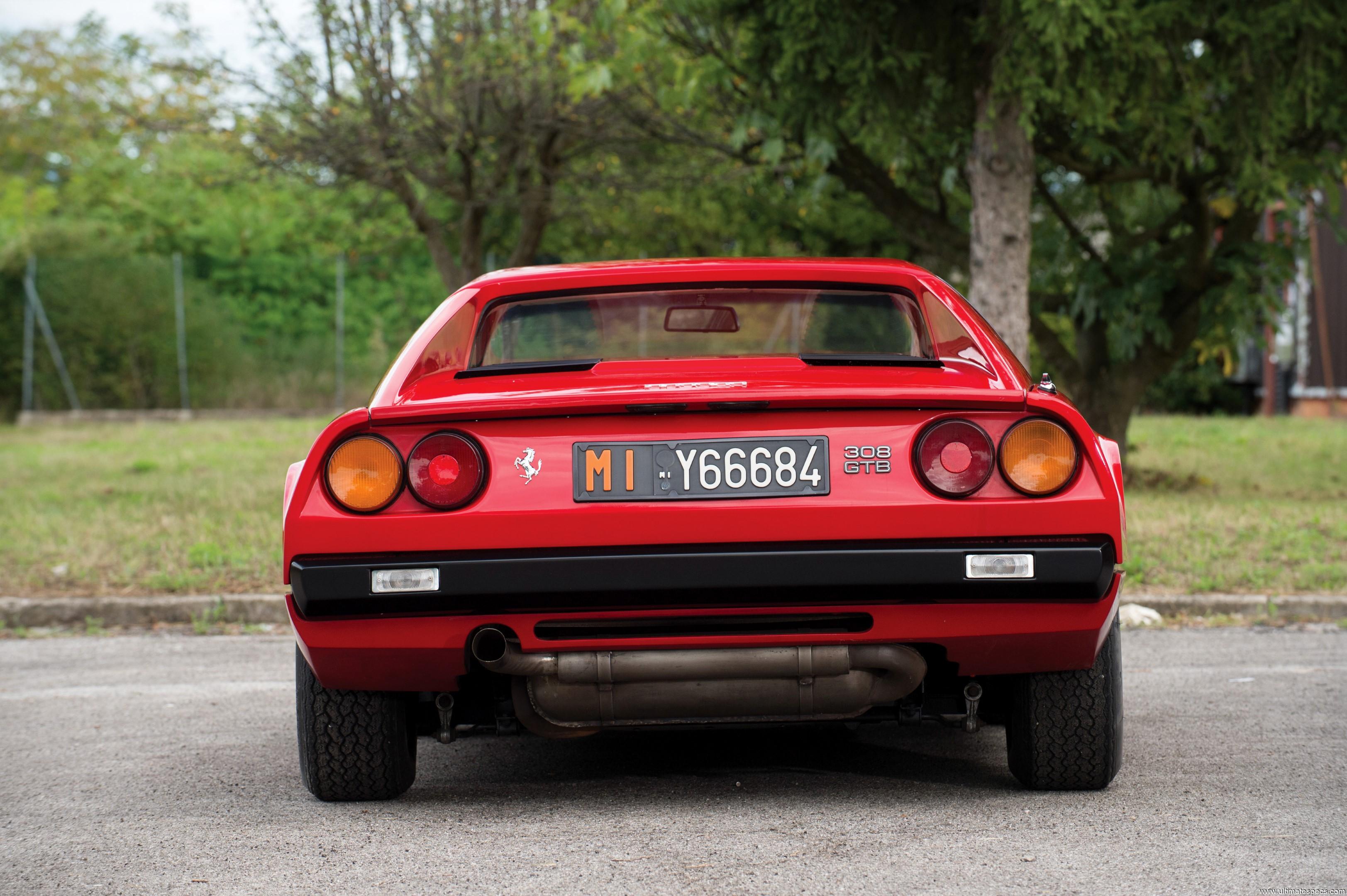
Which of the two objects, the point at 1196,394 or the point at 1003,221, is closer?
the point at 1003,221

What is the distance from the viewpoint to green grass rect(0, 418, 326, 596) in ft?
24.7

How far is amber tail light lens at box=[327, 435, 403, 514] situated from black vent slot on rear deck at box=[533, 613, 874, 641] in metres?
0.44

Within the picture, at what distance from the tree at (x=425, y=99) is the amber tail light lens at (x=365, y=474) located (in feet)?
29.4

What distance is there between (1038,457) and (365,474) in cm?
145

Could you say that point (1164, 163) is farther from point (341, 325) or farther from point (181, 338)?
point (181, 338)

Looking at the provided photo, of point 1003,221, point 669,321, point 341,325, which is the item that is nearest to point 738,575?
point 669,321

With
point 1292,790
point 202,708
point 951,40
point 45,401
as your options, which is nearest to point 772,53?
point 951,40

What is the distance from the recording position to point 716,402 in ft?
10.2

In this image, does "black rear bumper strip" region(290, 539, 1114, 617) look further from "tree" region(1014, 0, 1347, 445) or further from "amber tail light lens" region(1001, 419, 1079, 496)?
"tree" region(1014, 0, 1347, 445)

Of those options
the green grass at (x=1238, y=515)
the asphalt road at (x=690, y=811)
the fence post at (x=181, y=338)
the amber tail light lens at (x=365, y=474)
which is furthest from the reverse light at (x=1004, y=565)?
the fence post at (x=181, y=338)

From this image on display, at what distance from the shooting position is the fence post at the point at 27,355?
2091 centimetres

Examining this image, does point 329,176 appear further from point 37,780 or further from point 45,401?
point 37,780

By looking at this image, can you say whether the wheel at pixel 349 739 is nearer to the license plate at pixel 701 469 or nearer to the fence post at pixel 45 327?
the license plate at pixel 701 469

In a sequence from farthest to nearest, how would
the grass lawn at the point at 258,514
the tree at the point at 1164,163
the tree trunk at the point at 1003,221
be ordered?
the tree trunk at the point at 1003,221 < the tree at the point at 1164,163 < the grass lawn at the point at 258,514
